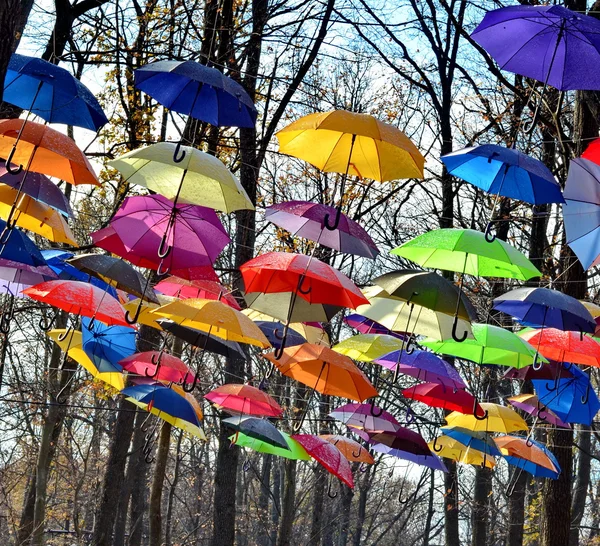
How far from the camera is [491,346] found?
328 inches

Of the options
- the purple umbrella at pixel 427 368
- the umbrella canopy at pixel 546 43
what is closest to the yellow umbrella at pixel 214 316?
the purple umbrella at pixel 427 368

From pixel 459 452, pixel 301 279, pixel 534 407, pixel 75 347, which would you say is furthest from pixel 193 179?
pixel 459 452

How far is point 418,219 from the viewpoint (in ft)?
63.9

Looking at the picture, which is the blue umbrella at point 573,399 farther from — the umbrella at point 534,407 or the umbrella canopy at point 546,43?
the umbrella canopy at point 546,43

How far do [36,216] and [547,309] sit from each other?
5526mm

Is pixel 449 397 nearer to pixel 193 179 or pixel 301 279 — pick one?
pixel 301 279

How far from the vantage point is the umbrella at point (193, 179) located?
6715mm

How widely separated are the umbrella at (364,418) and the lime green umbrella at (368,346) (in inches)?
42.3

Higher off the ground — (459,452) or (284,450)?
(459,452)

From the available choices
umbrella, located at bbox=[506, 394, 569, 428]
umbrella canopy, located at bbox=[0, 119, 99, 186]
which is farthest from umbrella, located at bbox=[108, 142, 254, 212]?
umbrella, located at bbox=[506, 394, 569, 428]

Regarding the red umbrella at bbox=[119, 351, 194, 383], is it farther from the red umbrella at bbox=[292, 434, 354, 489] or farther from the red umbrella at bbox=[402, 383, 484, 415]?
the red umbrella at bbox=[402, 383, 484, 415]

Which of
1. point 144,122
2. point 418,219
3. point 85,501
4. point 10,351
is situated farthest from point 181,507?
point 144,122

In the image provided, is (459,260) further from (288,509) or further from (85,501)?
(85,501)

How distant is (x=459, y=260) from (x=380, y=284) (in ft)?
2.89
